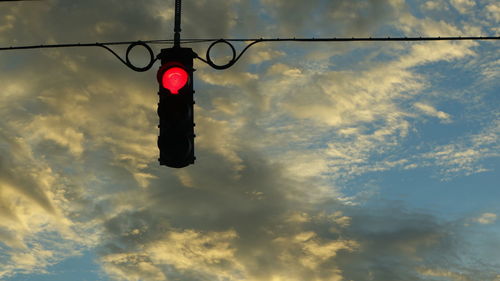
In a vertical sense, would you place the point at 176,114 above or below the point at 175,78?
below

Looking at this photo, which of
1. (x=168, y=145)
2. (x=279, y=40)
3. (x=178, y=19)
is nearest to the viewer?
(x=168, y=145)

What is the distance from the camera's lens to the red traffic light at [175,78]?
6.86 m

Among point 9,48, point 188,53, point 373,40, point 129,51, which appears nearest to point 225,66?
point 188,53

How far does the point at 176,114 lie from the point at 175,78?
0.38m

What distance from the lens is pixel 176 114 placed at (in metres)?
6.83

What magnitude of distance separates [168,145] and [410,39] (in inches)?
133

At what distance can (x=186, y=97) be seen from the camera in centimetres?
687

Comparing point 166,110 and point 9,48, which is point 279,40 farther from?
point 9,48

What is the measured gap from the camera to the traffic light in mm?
6773

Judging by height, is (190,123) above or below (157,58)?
below

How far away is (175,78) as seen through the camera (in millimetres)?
6871

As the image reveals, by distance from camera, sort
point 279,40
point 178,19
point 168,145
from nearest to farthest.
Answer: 1. point 168,145
2. point 178,19
3. point 279,40

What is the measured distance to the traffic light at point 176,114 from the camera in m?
6.77

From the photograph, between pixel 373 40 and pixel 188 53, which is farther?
pixel 373 40
